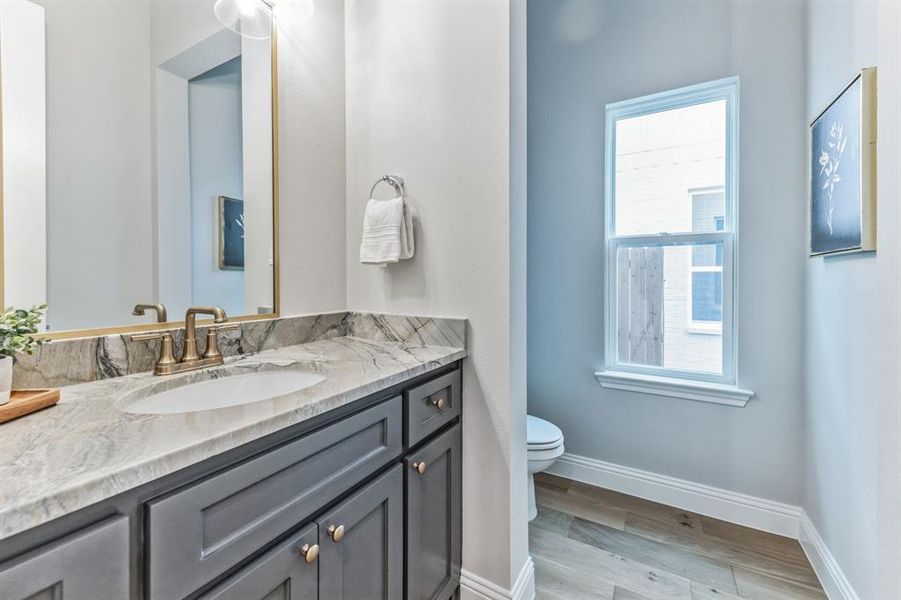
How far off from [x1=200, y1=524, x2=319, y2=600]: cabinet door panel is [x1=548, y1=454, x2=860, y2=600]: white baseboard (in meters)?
1.75

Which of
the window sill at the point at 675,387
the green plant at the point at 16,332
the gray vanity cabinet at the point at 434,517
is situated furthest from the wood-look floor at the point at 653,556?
the green plant at the point at 16,332

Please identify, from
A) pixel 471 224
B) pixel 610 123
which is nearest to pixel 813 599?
pixel 471 224

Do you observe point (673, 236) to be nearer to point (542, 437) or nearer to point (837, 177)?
point (837, 177)

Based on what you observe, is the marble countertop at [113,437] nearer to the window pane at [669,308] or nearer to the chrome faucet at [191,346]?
the chrome faucet at [191,346]

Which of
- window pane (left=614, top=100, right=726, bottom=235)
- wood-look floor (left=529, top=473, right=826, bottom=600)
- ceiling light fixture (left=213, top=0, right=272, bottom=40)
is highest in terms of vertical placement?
ceiling light fixture (left=213, top=0, right=272, bottom=40)

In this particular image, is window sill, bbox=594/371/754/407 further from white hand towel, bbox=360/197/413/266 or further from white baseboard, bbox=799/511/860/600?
white hand towel, bbox=360/197/413/266

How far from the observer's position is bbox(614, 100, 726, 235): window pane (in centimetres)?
193

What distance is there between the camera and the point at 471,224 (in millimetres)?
1336

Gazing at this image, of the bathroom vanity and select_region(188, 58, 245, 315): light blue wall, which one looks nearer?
the bathroom vanity

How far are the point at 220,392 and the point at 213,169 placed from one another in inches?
28.0

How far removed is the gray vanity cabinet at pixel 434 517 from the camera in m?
1.09

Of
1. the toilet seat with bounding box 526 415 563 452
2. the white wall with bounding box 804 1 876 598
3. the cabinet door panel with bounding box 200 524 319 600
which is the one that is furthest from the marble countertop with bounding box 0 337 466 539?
the white wall with bounding box 804 1 876 598

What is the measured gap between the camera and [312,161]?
5.06 feet

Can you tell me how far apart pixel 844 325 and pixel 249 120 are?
218cm
